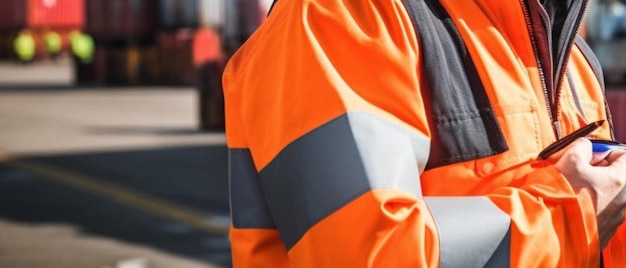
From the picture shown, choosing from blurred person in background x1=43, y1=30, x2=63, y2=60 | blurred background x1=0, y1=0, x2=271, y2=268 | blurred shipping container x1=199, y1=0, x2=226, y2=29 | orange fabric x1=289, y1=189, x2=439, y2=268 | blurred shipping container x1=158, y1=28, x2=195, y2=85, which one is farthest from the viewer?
blurred person in background x1=43, y1=30, x2=63, y2=60

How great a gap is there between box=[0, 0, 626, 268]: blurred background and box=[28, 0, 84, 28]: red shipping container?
18370 mm

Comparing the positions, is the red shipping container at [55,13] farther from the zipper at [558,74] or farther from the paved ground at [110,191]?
the zipper at [558,74]

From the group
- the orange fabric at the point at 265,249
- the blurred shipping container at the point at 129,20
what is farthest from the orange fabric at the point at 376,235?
the blurred shipping container at the point at 129,20

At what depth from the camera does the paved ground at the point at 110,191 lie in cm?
870

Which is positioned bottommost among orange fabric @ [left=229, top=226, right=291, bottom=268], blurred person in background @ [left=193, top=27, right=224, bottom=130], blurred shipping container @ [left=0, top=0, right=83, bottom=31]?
blurred shipping container @ [left=0, top=0, right=83, bottom=31]

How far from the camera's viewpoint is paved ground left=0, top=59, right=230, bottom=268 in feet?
28.5

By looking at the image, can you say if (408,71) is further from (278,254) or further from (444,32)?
(278,254)

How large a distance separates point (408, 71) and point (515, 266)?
0.29 meters

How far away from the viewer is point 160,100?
86.6 ft

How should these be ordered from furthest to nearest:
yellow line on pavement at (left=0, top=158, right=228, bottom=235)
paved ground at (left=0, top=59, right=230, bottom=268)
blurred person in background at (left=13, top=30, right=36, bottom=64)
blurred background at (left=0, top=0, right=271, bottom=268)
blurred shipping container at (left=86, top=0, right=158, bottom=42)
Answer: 1. blurred person in background at (left=13, top=30, right=36, bottom=64)
2. blurred shipping container at (left=86, top=0, right=158, bottom=42)
3. yellow line on pavement at (left=0, top=158, right=228, bottom=235)
4. blurred background at (left=0, top=0, right=271, bottom=268)
5. paved ground at (left=0, top=59, right=230, bottom=268)

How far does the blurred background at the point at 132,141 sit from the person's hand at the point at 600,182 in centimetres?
617

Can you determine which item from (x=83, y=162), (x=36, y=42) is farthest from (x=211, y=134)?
(x=36, y=42)

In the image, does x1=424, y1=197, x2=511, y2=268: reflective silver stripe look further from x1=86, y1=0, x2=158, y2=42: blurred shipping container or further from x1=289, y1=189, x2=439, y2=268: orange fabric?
x1=86, y1=0, x2=158, y2=42: blurred shipping container

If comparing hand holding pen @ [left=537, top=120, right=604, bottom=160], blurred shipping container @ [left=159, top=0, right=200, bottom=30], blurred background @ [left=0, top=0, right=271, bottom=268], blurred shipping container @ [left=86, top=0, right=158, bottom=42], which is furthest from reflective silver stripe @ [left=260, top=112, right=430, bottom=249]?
blurred shipping container @ [left=86, top=0, right=158, bottom=42]
